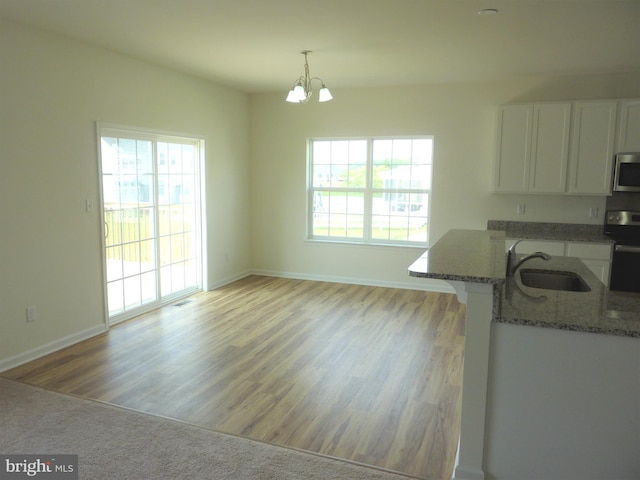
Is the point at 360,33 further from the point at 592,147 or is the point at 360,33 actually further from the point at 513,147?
the point at 592,147

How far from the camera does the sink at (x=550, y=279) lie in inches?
111

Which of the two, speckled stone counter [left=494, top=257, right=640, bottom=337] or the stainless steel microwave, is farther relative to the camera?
the stainless steel microwave

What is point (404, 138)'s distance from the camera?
6.05 meters

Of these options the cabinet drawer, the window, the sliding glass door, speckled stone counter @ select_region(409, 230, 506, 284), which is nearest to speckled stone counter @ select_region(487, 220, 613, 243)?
the cabinet drawer

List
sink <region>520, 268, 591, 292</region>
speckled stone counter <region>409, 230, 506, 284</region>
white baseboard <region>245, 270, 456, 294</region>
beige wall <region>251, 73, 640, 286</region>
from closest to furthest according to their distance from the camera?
speckled stone counter <region>409, 230, 506, 284</region>, sink <region>520, 268, 591, 292</region>, beige wall <region>251, 73, 640, 286</region>, white baseboard <region>245, 270, 456, 294</region>

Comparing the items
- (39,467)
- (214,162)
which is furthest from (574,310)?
(214,162)

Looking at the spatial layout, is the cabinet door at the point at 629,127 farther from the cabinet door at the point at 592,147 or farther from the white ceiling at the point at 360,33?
the white ceiling at the point at 360,33

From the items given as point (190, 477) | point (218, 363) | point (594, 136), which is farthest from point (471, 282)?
point (594, 136)

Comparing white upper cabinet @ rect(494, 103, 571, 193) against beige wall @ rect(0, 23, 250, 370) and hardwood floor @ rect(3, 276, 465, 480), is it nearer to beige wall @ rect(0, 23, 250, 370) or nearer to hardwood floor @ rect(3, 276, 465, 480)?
hardwood floor @ rect(3, 276, 465, 480)

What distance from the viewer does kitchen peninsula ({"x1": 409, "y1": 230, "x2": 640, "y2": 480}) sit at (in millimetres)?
1968

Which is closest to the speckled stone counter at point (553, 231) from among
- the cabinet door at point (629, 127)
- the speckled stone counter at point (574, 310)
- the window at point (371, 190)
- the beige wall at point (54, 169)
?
the cabinet door at point (629, 127)

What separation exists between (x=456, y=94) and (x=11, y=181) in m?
4.77

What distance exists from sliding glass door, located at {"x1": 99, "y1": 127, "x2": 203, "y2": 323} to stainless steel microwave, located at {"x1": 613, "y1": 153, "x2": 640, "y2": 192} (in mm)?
4727

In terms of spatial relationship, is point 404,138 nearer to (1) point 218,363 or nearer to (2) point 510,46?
(2) point 510,46
